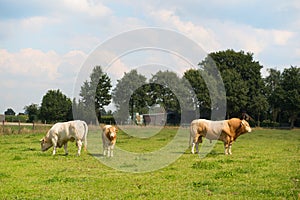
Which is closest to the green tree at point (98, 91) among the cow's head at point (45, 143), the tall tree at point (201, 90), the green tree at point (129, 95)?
the green tree at point (129, 95)

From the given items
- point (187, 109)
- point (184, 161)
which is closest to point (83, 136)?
point (184, 161)

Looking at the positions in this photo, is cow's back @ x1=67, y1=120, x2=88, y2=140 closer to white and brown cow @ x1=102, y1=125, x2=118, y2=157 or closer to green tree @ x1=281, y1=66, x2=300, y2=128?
white and brown cow @ x1=102, y1=125, x2=118, y2=157

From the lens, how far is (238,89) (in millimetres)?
63469

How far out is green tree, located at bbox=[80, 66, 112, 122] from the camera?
23844mm

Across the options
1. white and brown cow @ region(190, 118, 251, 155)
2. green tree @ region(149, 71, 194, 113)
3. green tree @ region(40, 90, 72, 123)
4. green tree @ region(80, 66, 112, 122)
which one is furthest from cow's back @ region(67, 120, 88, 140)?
green tree @ region(40, 90, 72, 123)

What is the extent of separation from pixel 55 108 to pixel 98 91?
63.5 m

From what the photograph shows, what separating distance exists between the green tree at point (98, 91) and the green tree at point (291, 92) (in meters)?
44.3

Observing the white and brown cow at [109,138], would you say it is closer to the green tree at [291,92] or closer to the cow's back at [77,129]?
the cow's back at [77,129]

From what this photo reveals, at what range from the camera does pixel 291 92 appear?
68438 mm

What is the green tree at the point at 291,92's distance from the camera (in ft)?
220

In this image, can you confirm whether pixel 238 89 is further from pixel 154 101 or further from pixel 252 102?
pixel 154 101

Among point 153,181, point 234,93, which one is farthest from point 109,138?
point 234,93

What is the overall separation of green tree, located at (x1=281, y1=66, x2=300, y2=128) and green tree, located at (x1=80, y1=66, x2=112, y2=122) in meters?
44.3

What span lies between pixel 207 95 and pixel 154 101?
24452mm
